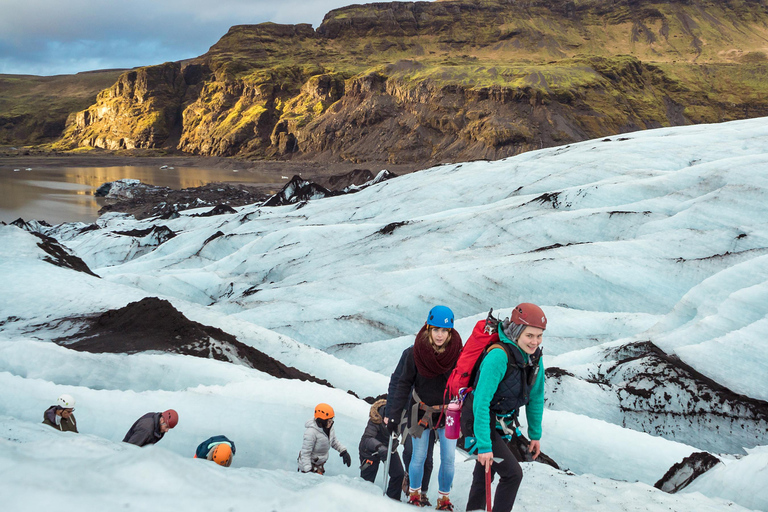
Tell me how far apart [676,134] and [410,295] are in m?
16.0

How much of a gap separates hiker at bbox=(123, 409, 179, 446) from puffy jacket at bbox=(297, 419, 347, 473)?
1235mm

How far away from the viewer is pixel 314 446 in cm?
441

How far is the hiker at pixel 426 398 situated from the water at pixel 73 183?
4559 centimetres

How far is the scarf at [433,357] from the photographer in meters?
3.59

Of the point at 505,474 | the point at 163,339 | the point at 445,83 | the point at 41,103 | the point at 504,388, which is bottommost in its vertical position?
the point at 163,339

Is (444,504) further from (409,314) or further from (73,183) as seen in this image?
(73,183)

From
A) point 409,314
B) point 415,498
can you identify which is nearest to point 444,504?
point 415,498

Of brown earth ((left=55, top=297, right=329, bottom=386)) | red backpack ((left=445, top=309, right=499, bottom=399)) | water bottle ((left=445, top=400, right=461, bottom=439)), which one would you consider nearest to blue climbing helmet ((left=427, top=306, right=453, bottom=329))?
red backpack ((left=445, top=309, right=499, bottom=399))

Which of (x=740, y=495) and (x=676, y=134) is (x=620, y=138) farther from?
(x=740, y=495)

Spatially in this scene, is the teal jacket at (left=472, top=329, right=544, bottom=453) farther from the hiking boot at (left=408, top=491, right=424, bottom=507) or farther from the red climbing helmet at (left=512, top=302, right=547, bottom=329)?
the hiking boot at (left=408, top=491, right=424, bottom=507)

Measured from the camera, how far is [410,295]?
1127 cm

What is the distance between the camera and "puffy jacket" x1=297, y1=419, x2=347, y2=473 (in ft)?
14.3

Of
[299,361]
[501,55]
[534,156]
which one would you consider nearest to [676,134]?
[534,156]

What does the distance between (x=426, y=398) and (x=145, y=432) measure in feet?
8.47
